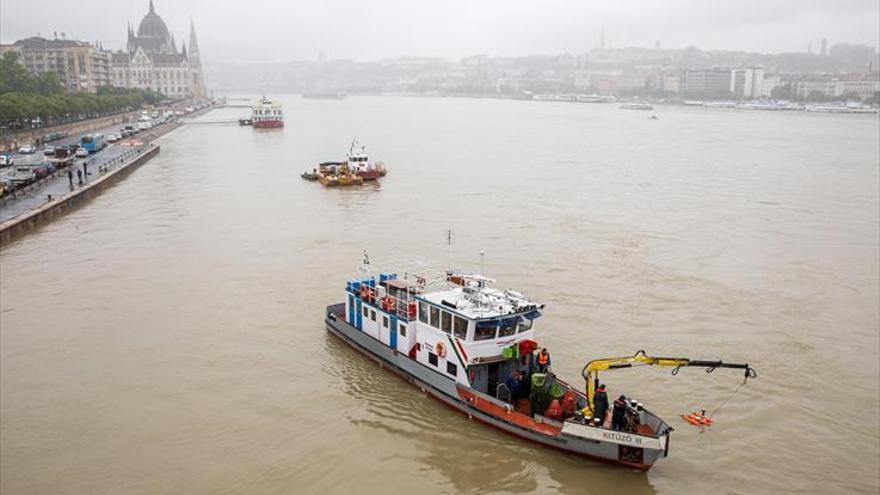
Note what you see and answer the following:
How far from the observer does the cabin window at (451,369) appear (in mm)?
16141

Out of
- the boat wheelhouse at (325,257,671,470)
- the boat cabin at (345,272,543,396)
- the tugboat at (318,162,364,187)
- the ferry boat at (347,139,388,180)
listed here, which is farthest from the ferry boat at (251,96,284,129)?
the boat cabin at (345,272,543,396)

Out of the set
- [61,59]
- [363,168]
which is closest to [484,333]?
[363,168]

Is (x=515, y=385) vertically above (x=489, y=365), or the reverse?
(x=489, y=365)

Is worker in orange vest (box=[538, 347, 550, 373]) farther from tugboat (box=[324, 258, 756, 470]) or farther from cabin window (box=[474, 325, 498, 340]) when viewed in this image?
cabin window (box=[474, 325, 498, 340])

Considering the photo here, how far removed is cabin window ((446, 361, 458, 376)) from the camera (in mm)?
16141

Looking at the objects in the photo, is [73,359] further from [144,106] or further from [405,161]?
[144,106]

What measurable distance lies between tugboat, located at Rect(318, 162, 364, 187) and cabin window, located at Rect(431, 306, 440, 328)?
35.0 metres

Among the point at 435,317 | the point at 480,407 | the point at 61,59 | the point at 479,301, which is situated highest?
the point at 61,59

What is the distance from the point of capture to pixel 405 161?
220ft

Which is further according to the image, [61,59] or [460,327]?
[61,59]

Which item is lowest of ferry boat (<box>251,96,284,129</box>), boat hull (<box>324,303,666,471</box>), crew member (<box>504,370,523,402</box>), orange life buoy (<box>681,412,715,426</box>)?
orange life buoy (<box>681,412,715,426</box>)

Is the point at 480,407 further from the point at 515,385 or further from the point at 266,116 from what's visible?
the point at 266,116

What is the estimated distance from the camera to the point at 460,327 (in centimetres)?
1574

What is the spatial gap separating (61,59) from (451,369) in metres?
158
